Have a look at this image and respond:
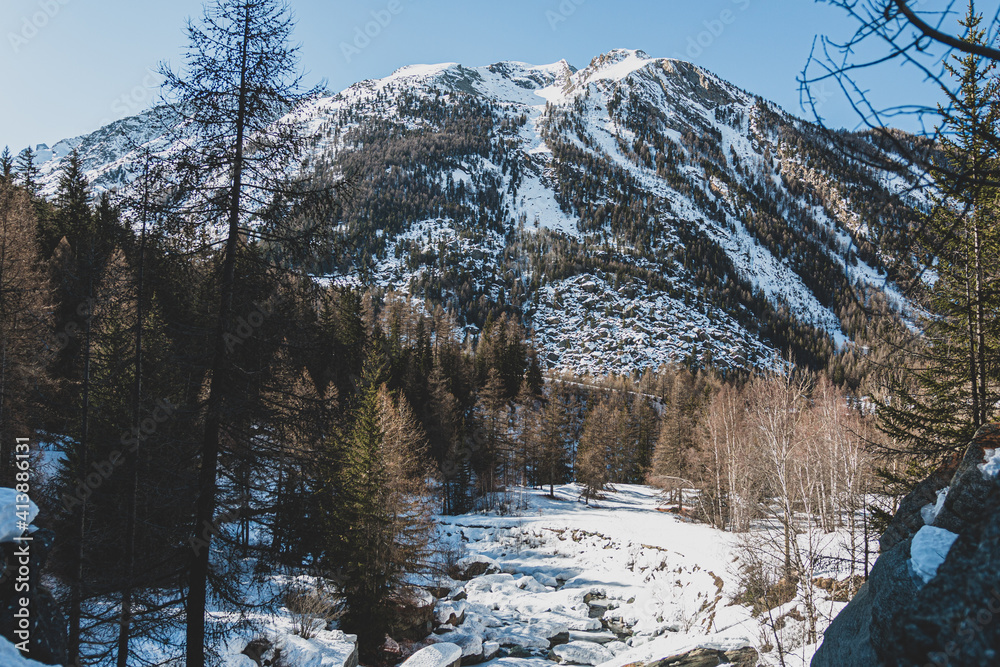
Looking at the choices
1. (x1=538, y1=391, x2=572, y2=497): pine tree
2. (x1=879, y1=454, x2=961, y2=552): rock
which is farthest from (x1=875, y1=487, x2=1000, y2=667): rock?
(x1=538, y1=391, x2=572, y2=497): pine tree

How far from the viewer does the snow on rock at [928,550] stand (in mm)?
3227

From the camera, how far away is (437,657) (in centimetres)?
1381

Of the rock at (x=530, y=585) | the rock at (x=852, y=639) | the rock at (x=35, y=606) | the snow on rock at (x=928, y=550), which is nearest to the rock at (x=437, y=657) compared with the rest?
the rock at (x=35, y=606)

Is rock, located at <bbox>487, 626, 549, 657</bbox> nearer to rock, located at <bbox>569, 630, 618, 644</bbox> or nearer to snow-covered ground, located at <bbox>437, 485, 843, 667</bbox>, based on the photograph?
snow-covered ground, located at <bbox>437, 485, 843, 667</bbox>

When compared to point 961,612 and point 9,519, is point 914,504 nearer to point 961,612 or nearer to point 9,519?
point 961,612

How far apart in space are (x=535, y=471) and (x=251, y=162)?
46.3 metres

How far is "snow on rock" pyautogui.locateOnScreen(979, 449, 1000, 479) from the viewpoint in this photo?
399 centimetres

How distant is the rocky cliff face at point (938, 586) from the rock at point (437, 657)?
11.9m

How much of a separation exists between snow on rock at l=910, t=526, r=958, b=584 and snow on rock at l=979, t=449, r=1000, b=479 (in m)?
1.11

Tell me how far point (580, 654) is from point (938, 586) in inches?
718

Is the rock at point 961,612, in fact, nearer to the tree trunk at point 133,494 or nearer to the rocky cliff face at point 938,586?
the rocky cliff face at point 938,586

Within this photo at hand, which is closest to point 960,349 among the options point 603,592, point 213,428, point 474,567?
point 213,428

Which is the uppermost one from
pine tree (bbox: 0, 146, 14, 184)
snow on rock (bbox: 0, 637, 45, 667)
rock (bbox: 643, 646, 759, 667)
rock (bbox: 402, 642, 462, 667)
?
pine tree (bbox: 0, 146, 14, 184)

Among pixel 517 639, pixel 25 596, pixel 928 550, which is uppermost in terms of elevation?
pixel 928 550
